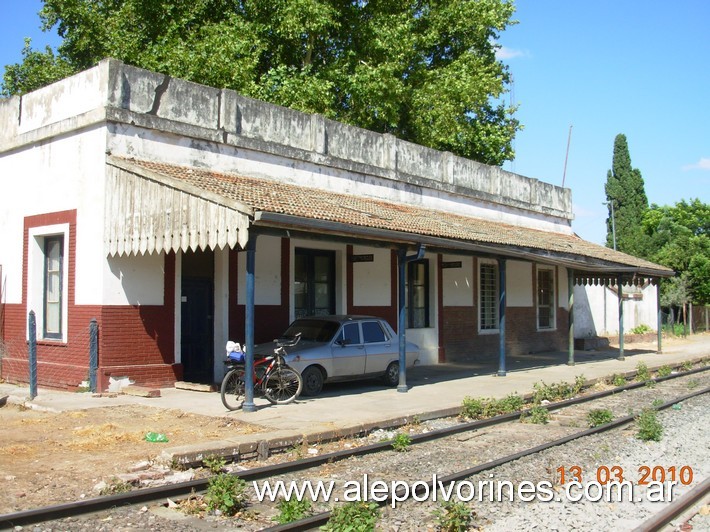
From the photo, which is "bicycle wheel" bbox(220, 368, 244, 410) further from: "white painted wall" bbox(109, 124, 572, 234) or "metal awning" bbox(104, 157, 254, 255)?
"white painted wall" bbox(109, 124, 572, 234)

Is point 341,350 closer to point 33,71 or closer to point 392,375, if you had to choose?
point 392,375

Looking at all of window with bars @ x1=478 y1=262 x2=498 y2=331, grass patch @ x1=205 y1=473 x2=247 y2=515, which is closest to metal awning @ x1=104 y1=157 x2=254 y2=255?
grass patch @ x1=205 y1=473 x2=247 y2=515

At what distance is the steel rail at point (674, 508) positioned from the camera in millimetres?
6004

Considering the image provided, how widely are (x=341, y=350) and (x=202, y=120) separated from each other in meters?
5.43

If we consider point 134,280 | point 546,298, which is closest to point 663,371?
point 546,298

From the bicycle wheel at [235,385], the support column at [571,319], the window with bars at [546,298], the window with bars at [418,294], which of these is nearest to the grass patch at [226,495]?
the bicycle wheel at [235,385]

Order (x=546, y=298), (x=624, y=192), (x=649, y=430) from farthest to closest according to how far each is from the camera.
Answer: (x=624, y=192)
(x=546, y=298)
(x=649, y=430)

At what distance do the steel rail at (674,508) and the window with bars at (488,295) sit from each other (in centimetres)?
1516

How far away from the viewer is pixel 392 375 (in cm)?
1491

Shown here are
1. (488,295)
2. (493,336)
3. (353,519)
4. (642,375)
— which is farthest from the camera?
(488,295)

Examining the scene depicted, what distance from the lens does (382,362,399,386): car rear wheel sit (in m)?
14.8

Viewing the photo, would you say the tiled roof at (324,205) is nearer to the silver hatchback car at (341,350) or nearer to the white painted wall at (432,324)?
the white painted wall at (432,324)

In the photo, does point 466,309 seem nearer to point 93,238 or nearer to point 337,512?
point 93,238

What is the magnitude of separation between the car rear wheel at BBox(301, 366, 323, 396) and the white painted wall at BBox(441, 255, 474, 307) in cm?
807
